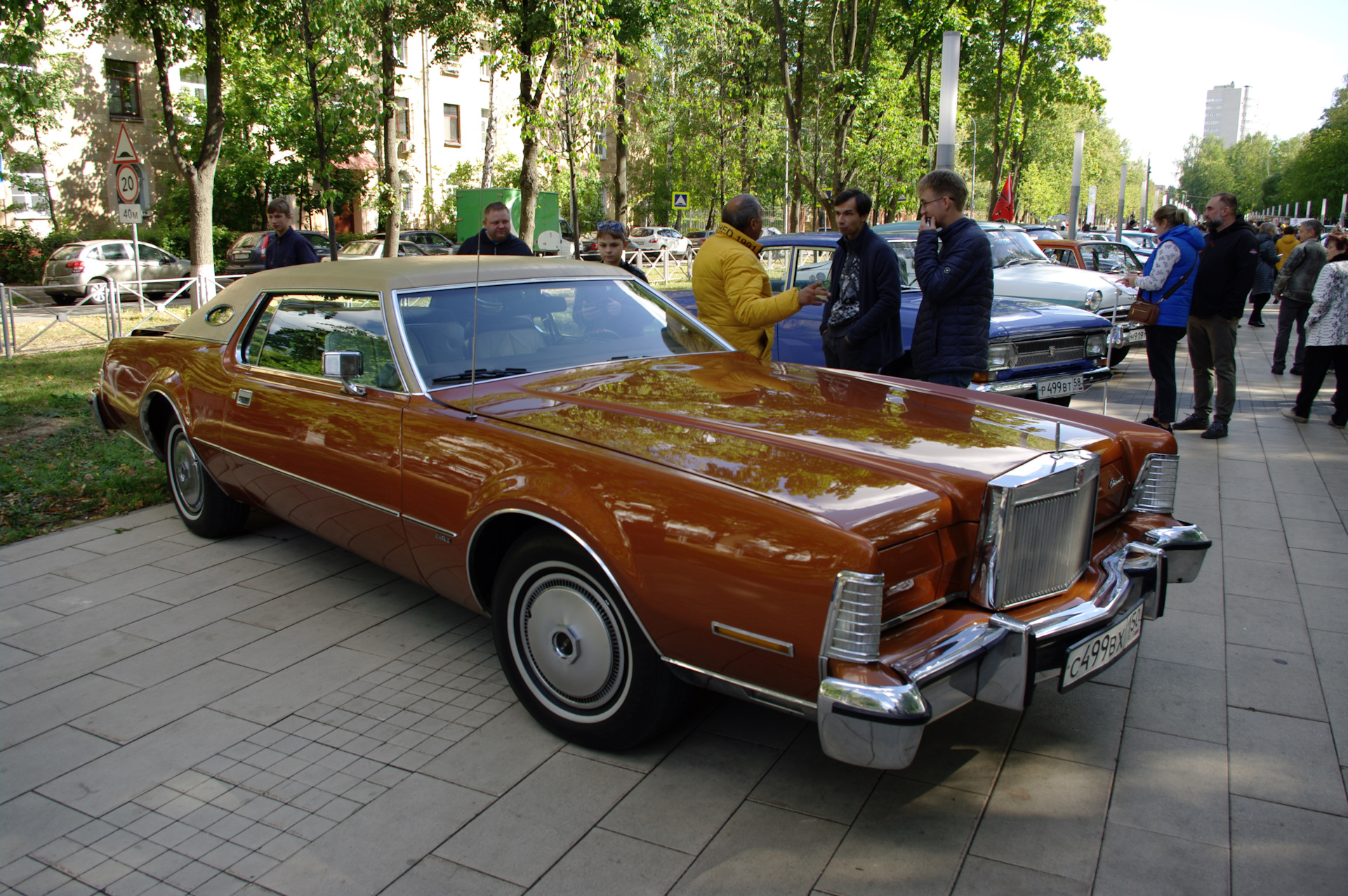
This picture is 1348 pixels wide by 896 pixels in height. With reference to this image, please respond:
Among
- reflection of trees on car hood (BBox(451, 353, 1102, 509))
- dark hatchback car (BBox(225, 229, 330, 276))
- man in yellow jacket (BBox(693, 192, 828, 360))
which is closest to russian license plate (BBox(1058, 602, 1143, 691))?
reflection of trees on car hood (BBox(451, 353, 1102, 509))

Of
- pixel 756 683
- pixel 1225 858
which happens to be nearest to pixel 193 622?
pixel 756 683

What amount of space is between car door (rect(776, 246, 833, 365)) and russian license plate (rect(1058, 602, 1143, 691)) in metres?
4.92

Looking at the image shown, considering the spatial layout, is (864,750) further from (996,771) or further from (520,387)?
(520,387)

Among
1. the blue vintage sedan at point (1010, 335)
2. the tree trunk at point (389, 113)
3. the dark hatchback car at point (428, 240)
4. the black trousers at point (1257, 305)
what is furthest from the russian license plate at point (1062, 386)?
the dark hatchback car at point (428, 240)

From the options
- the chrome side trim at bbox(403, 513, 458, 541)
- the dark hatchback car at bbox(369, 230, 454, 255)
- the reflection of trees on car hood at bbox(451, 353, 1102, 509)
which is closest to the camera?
the reflection of trees on car hood at bbox(451, 353, 1102, 509)

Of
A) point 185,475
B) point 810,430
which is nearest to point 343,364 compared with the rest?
point 810,430

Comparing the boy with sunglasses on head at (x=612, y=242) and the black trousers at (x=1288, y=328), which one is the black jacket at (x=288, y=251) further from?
the black trousers at (x=1288, y=328)

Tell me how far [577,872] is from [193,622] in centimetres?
258

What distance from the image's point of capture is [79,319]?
15.9 metres

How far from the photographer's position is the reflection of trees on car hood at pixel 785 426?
2576mm

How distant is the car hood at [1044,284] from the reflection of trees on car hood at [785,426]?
7537 mm

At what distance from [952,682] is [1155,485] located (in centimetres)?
150

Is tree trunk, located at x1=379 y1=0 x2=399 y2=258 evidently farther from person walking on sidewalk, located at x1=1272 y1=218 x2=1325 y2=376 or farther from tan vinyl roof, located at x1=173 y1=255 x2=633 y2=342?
person walking on sidewalk, located at x1=1272 y1=218 x2=1325 y2=376

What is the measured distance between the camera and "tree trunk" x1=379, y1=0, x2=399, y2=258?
18766 millimetres
